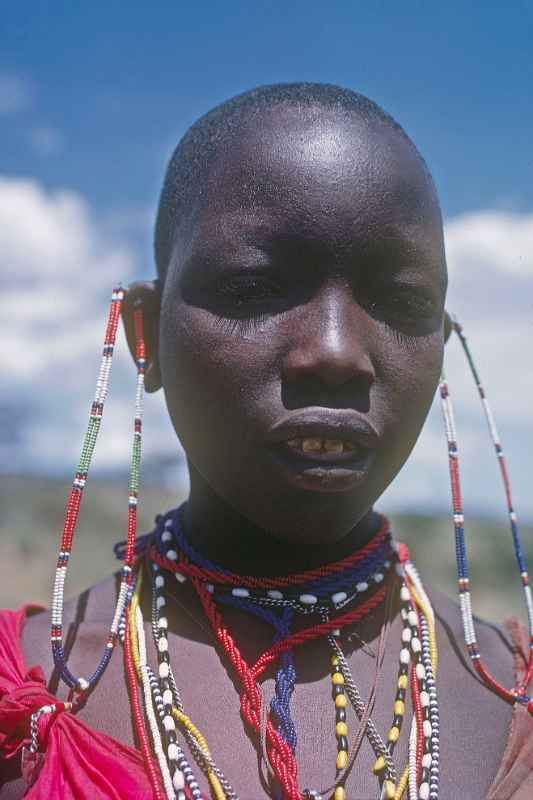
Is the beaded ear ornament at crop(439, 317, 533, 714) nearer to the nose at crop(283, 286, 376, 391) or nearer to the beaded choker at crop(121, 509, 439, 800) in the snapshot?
the beaded choker at crop(121, 509, 439, 800)

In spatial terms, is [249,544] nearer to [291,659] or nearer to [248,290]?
[291,659]

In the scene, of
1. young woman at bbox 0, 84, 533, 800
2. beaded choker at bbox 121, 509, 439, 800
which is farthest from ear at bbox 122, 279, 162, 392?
beaded choker at bbox 121, 509, 439, 800

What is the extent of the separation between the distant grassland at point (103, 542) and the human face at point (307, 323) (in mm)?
12431

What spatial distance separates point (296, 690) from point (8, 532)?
16.9 metres

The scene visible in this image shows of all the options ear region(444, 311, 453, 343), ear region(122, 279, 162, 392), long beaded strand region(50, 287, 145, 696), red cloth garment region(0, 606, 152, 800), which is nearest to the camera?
red cloth garment region(0, 606, 152, 800)

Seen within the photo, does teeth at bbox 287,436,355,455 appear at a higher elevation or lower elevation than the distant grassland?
higher

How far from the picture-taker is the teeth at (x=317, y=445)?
5.04 ft

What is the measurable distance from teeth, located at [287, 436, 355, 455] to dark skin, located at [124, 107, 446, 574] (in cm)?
1

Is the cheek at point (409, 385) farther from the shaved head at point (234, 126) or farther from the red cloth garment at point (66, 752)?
the red cloth garment at point (66, 752)

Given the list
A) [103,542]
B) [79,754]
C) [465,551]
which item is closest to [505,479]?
[465,551]

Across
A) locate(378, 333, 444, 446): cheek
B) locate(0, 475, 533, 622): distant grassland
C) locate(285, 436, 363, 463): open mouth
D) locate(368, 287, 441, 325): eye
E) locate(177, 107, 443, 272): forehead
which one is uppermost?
locate(177, 107, 443, 272): forehead

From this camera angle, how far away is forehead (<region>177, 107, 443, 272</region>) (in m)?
1.59

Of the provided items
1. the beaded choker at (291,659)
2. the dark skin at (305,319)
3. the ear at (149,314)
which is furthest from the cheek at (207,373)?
the beaded choker at (291,659)

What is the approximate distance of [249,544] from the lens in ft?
5.95
